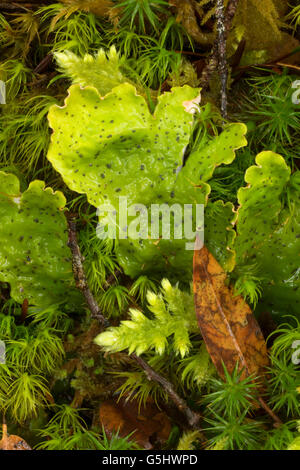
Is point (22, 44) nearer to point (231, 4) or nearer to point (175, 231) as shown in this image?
point (231, 4)

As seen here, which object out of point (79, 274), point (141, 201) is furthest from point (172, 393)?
point (141, 201)

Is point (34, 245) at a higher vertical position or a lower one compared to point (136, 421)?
higher

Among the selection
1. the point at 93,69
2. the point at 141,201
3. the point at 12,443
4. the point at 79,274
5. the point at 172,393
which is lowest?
the point at 12,443

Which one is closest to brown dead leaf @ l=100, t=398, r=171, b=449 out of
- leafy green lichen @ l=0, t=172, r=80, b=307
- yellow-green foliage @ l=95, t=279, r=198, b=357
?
yellow-green foliage @ l=95, t=279, r=198, b=357

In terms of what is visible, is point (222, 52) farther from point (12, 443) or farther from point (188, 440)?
point (12, 443)

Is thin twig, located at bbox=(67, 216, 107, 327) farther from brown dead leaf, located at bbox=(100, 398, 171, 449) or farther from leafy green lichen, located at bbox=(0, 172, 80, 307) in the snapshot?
brown dead leaf, located at bbox=(100, 398, 171, 449)

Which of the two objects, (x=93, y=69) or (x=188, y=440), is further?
(x=93, y=69)
